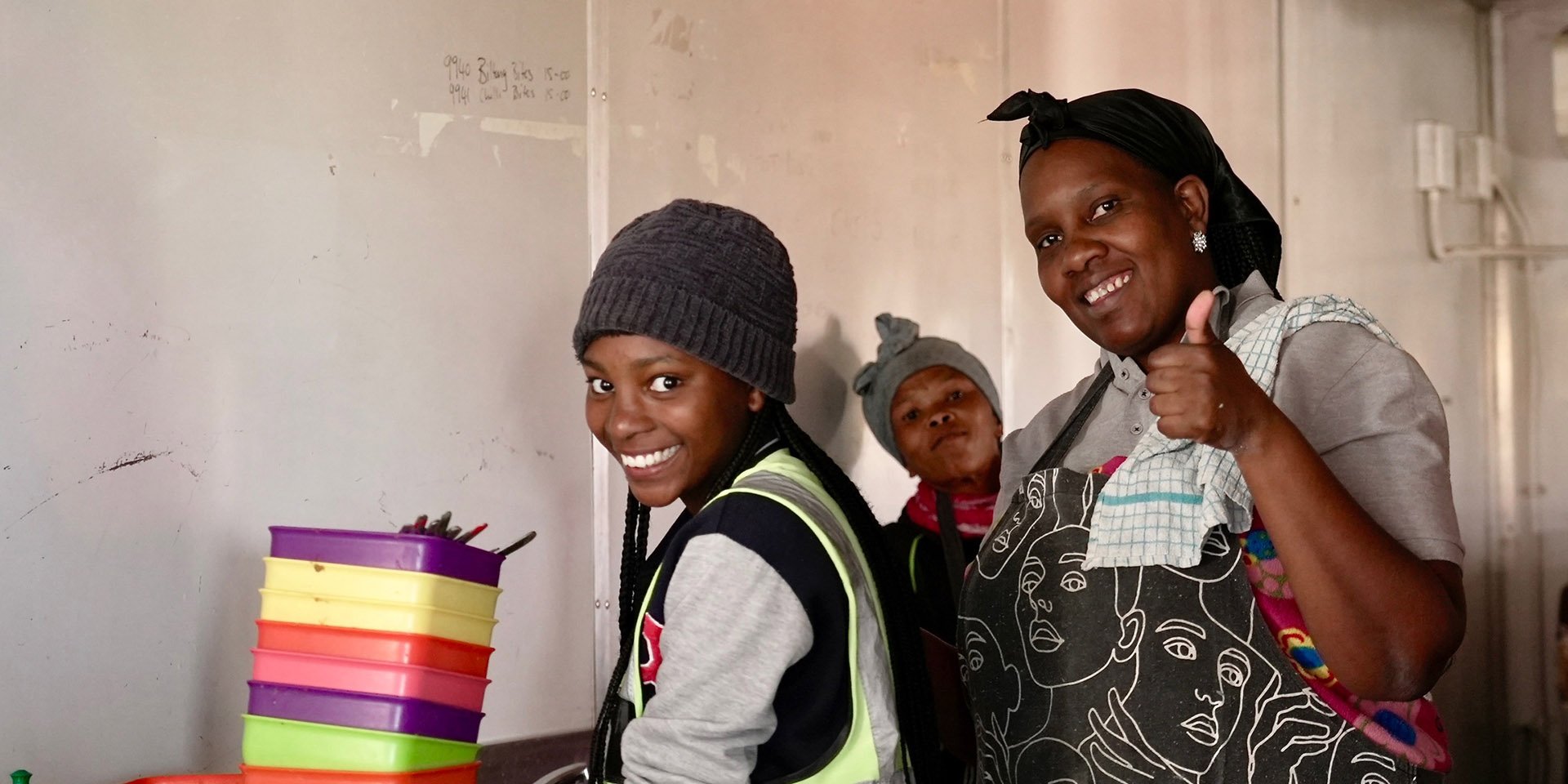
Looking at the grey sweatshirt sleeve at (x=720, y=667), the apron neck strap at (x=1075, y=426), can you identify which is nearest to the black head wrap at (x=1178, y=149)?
the apron neck strap at (x=1075, y=426)

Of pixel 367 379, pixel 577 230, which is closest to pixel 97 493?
pixel 367 379

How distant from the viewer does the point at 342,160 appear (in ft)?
7.29

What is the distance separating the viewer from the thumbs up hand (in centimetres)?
120

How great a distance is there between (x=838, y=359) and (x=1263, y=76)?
1.25 metres

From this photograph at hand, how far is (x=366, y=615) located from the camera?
170 cm

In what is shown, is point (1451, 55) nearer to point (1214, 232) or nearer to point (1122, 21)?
point (1122, 21)

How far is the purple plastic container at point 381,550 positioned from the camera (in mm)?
1684

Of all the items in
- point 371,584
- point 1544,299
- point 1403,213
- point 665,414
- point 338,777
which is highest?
point 1403,213

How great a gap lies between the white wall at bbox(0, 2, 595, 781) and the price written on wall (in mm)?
14

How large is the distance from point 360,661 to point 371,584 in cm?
10

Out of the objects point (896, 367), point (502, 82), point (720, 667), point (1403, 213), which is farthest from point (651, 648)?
point (1403, 213)

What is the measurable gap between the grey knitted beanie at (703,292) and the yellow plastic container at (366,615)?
399 millimetres

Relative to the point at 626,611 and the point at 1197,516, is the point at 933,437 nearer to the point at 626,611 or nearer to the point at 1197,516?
the point at 626,611

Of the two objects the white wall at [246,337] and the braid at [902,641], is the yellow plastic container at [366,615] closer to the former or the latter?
the white wall at [246,337]
